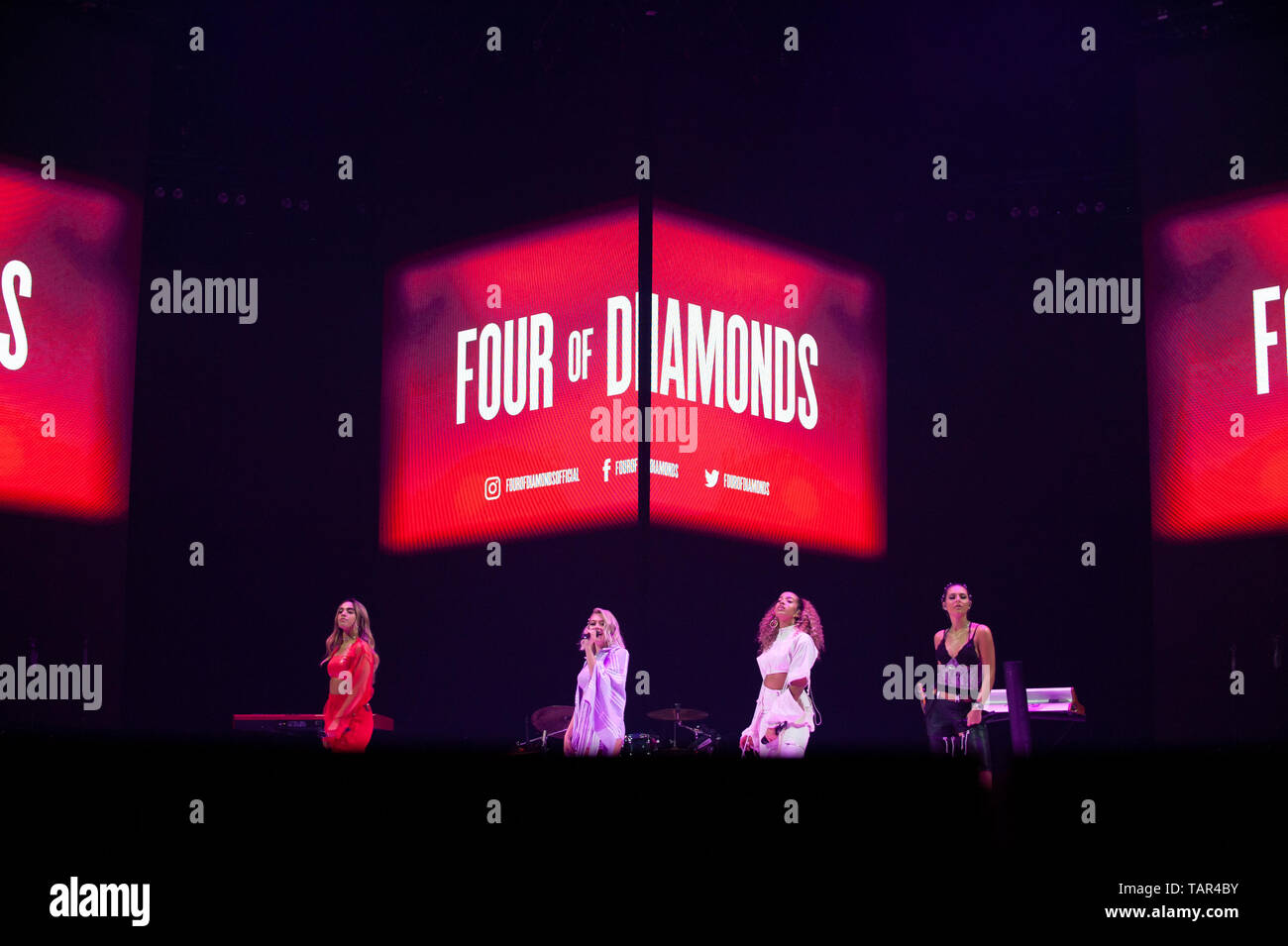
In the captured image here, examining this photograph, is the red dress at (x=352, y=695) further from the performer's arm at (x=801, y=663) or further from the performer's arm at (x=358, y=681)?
the performer's arm at (x=801, y=663)

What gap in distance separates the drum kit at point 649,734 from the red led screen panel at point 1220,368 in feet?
11.1

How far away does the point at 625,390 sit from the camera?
9.98 meters

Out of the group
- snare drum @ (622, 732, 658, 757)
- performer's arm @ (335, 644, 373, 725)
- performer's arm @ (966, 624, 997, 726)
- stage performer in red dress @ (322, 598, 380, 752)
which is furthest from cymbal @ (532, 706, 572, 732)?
performer's arm @ (966, 624, 997, 726)

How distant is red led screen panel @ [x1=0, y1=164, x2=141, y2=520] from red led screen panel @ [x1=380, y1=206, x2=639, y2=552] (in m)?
1.97

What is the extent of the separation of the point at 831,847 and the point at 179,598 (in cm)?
746

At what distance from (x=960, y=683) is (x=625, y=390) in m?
3.20

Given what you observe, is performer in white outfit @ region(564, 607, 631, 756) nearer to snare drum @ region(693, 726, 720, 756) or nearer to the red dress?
snare drum @ region(693, 726, 720, 756)

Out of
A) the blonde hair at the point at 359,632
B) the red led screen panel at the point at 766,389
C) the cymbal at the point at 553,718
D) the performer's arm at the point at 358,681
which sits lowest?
the cymbal at the point at 553,718

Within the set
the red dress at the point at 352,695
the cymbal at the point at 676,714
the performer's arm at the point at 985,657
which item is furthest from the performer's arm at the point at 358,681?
the performer's arm at the point at 985,657

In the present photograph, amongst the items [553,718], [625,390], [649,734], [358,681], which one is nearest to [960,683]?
[649,734]

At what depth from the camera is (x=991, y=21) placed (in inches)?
401

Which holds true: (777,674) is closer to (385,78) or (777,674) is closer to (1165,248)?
(1165,248)

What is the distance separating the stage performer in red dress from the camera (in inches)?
334

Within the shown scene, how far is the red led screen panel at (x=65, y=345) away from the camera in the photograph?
9570mm
